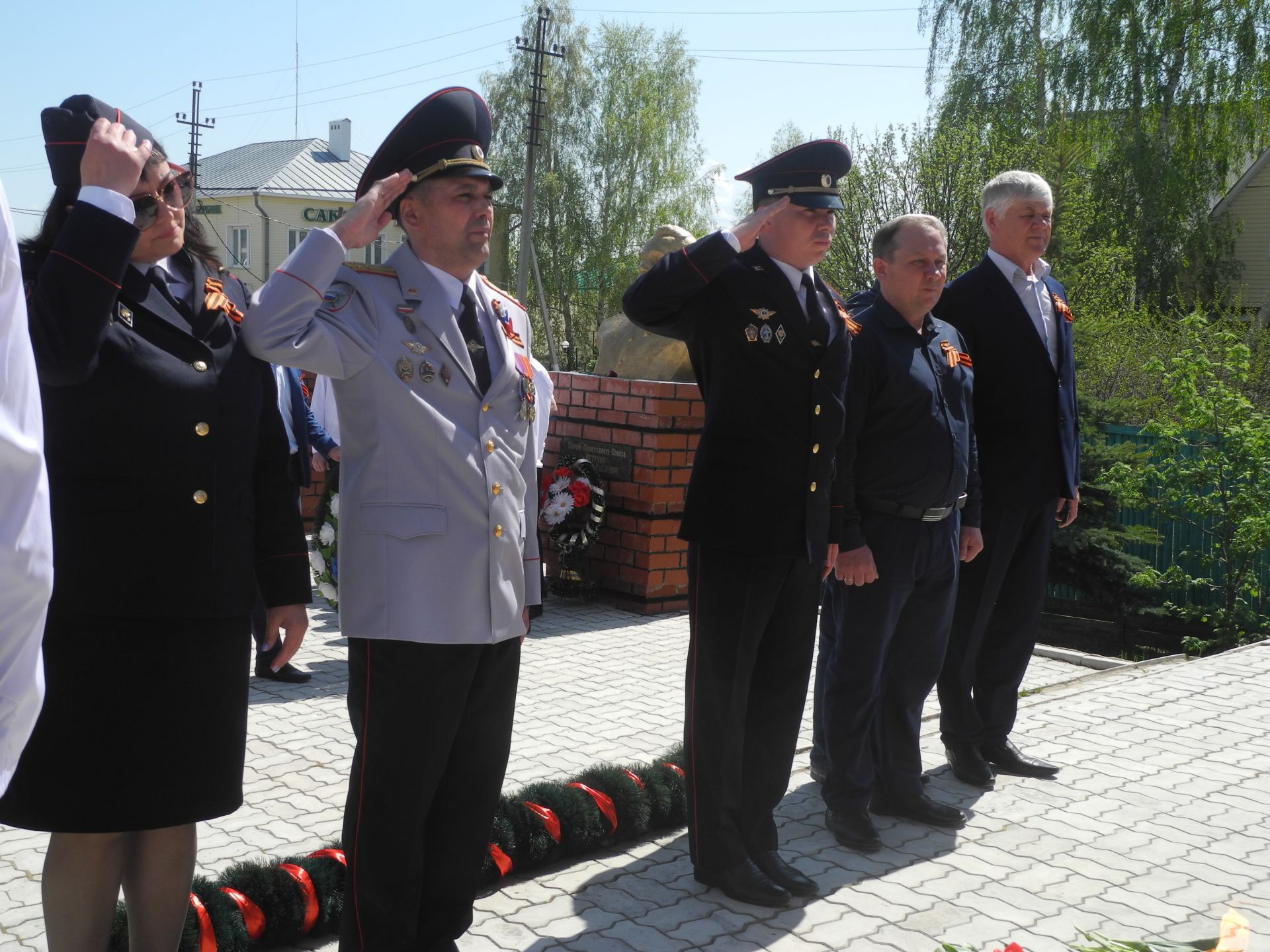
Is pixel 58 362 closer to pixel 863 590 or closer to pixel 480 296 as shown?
pixel 480 296

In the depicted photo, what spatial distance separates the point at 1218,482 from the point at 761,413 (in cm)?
626

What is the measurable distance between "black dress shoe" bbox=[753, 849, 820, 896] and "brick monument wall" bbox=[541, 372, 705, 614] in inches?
164

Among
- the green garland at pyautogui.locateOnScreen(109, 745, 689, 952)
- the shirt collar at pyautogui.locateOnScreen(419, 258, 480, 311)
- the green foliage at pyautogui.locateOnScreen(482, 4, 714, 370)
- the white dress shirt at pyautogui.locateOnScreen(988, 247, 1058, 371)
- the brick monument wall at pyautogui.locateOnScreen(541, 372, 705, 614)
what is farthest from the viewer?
the green foliage at pyautogui.locateOnScreen(482, 4, 714, 370)

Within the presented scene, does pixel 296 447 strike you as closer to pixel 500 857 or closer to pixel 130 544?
pixel 500 857

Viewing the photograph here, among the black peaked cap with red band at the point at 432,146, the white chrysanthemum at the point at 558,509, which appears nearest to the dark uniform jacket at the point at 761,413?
the black peaked cap with red band at the point at 432,146

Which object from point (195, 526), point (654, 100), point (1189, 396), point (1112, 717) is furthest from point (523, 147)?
point (195, 526)

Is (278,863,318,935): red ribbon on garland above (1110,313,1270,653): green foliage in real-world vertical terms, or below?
below

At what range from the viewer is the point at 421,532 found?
2734 mm

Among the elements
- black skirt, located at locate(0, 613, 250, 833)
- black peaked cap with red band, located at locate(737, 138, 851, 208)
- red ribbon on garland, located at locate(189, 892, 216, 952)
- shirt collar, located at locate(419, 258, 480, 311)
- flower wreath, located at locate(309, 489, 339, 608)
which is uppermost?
black peaked cap with red band, located at locate(737, 138, 851, 208)

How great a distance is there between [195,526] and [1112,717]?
4.76 meters

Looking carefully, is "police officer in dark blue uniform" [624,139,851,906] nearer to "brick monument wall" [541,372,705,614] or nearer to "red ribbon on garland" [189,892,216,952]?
"red ribbon on garland" [189,892,216,952]

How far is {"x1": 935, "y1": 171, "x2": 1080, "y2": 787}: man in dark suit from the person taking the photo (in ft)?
15.6

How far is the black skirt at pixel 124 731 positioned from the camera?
2.32 meters

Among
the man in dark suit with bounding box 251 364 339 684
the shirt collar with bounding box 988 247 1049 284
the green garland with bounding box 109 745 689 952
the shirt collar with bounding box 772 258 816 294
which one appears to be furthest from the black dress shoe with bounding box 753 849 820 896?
the shirt collar with bounding box 988 247 1049 284
